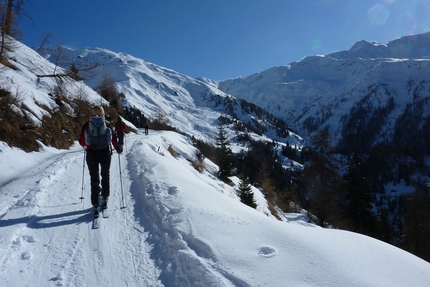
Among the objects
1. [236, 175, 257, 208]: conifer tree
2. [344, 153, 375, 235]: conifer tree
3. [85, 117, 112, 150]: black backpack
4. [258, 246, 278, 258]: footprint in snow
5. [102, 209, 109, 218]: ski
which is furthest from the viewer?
[236, 175, 257, 208]: conifer tree

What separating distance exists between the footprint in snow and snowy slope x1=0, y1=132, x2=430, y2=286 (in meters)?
0.02

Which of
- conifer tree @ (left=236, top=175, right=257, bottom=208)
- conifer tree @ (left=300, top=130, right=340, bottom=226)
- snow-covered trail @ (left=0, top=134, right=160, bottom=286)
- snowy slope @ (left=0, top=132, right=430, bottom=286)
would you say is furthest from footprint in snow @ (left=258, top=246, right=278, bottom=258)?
conifer tree @ (left=300, top=130, right=340, bottom=226)

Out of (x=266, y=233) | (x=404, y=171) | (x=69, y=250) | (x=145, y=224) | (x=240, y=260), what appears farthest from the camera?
(x=404, y=171)

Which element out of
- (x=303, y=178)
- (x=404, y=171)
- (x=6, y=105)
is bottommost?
(x=404, y=171)

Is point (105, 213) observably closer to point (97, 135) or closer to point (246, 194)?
point (97, 135)

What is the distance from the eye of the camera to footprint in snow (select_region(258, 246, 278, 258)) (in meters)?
3.86

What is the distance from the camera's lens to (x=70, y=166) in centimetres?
1027

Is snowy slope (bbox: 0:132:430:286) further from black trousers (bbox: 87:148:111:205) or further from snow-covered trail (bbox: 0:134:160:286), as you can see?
black trousers (bbox: 87:148:111:205)

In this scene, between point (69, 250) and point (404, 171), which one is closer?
point (69, 250)

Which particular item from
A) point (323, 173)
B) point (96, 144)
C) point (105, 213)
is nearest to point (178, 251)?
point (105, 213)

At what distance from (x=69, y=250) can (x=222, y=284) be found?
2633 millimetres

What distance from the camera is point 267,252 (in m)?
3.96

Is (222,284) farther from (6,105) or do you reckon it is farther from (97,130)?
(6,105)

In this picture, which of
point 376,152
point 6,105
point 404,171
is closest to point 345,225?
point 6,105
